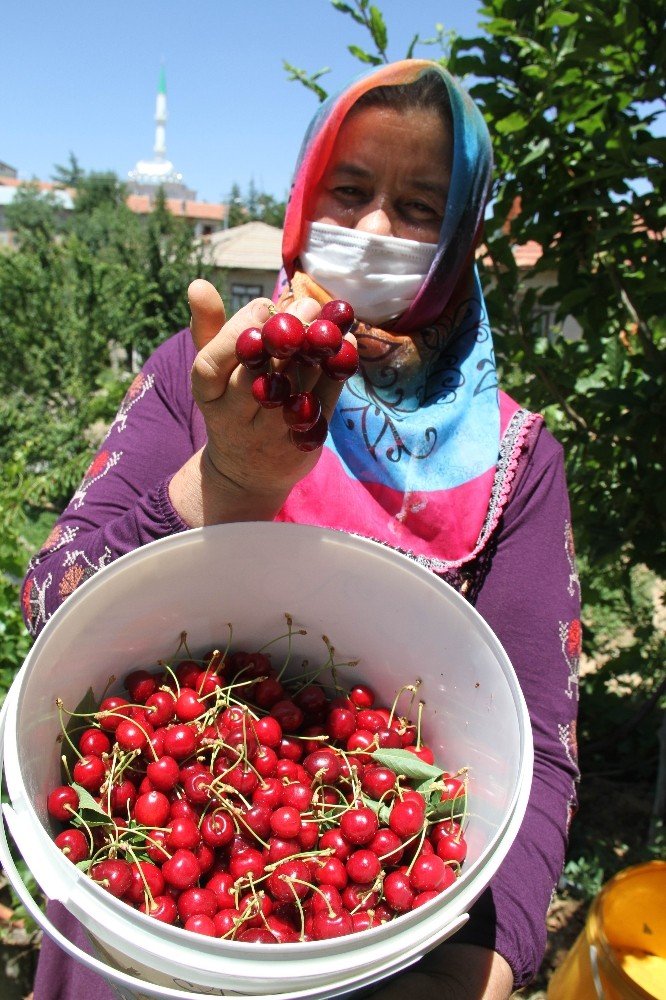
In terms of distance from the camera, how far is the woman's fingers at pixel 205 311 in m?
0.81

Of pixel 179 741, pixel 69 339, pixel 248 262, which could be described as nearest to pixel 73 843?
pixel 179 741

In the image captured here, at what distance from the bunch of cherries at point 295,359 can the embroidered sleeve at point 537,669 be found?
19.4 inches

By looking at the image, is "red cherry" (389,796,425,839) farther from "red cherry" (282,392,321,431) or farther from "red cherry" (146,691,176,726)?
"red cherry" (282,392,321,431)

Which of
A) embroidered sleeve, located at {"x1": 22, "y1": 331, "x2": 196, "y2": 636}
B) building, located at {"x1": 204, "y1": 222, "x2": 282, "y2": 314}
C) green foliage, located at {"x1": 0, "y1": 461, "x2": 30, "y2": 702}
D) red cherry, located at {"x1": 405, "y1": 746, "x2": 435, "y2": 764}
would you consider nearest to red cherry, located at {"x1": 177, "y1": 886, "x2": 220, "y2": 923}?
red cherry, located at {"x1": 405, "y1": 746, "x2": 435, "y2": 764}

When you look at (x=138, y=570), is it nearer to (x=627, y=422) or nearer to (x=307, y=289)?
(x=307, y=289)

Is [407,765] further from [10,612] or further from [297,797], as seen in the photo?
[10,612]

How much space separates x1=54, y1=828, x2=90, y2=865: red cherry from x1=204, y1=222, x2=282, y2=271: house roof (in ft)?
59.4

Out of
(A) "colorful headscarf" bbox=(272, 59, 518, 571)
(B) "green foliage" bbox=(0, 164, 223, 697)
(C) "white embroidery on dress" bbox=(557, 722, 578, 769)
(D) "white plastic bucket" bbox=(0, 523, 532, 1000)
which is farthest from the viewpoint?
(B) "green foliage" bbox=(0, 164, 223, 697)

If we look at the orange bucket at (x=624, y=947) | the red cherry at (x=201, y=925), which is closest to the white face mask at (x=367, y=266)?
the red cherry at (x=201, y=925)

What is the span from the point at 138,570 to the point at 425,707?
0.46 meters

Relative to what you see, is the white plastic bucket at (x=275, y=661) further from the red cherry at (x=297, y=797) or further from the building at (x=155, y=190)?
the building at (x=155, y=190)

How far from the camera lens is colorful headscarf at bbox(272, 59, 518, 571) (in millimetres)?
1209

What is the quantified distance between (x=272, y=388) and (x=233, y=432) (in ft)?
0.34

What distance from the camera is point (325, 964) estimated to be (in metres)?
0.63
